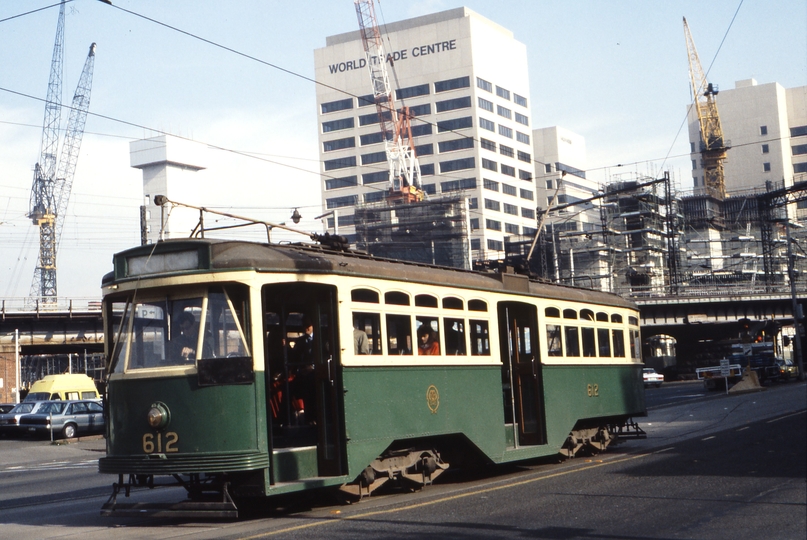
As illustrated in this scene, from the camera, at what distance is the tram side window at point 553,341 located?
53.6 feet

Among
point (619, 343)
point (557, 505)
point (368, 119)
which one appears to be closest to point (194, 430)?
point (557, 505)

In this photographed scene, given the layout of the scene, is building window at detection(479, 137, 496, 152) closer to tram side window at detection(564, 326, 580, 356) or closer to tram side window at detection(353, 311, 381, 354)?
tram side window at detection(564, 326, 580, 356)

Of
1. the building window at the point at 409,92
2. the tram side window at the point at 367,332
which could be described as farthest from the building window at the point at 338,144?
the tram side window at the point at 367,332

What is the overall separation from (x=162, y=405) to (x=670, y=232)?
254 ft

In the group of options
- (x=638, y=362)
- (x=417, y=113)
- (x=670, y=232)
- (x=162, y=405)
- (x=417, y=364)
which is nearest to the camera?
(x=162, y=405)

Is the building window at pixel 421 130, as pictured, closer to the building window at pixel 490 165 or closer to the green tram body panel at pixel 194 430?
the building window at pixel 490 165

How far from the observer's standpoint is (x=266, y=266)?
11.4 m

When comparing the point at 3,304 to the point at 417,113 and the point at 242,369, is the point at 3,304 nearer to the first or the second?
the point at 242,369

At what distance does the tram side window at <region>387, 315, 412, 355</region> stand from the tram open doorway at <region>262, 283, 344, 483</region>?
38.9 inches

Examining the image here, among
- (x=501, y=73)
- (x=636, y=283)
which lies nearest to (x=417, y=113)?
(x=501, y=73)

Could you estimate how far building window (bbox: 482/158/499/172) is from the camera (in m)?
123

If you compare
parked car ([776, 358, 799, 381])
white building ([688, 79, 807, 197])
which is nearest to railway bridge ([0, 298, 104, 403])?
parked car ([776, 358, 799, 381])

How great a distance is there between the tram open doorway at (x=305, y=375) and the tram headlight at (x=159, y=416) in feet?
3.95

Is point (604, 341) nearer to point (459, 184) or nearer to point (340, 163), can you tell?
point (459, 184)
